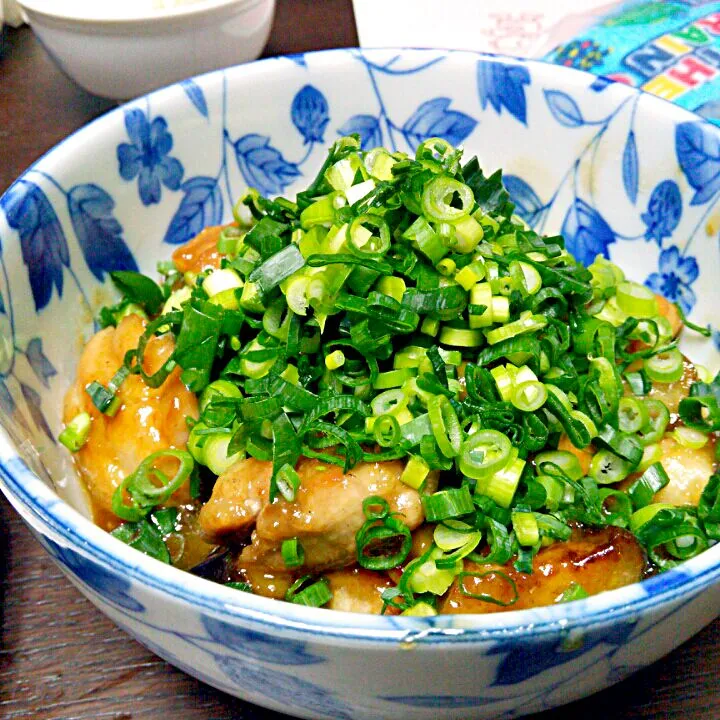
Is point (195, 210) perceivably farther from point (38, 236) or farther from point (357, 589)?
point (357, 589)

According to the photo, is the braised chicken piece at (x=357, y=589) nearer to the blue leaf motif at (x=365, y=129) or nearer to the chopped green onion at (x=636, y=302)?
the chopped green onion at (x=636, y=302)

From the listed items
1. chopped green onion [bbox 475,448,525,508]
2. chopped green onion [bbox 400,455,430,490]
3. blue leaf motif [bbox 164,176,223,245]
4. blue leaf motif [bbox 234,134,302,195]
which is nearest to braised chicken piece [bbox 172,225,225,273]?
blue leaf motif [bbox 164,176,223,245]

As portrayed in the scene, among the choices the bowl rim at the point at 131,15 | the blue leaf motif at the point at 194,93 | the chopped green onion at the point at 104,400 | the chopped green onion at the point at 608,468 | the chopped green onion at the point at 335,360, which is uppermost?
the bowl rim at the point at 131,15

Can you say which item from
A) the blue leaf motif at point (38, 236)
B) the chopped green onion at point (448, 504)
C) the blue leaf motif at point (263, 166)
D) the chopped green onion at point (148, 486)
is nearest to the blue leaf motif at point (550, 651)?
the chopped green onion at point (448, 504)

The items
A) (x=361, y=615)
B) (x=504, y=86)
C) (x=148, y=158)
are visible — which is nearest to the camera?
(x=361, y=615)

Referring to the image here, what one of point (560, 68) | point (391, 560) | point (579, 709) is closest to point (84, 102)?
point (560, 68)

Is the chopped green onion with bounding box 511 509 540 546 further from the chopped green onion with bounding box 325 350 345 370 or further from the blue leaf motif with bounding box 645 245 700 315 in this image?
the blue leaf motif with bounding box 645 245 700 315

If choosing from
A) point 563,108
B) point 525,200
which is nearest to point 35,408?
point 525,200
